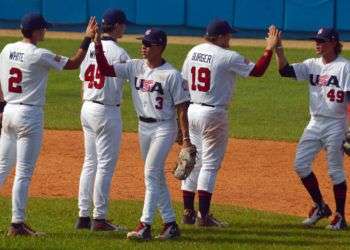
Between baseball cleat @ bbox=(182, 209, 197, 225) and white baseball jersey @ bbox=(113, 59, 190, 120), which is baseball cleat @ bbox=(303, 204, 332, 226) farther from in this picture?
white baseball jersey @ bbox=(113, 59, 190, 120)

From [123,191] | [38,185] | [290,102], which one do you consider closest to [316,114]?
[123,191]

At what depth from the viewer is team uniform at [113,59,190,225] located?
1013 centimetres

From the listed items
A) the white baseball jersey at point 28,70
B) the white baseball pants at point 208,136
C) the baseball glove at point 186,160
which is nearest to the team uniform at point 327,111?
the white baseball pants at point 208,136

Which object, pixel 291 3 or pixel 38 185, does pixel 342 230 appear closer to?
pixel 38 185

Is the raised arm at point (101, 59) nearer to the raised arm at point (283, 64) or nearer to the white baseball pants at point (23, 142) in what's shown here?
the white baseball pants at point (23, 142)

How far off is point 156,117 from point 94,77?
86 centimetres

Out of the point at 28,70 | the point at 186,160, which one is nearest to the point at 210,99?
the point at 186,160

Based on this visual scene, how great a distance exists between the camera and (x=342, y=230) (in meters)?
11.0

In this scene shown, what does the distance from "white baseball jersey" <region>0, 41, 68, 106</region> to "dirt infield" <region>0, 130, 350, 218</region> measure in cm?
279

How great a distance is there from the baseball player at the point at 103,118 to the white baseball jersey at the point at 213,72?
0.82m

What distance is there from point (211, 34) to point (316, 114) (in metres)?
1.26

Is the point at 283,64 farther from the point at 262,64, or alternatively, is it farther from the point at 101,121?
the point at 101,121

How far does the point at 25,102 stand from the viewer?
1021 centimetres

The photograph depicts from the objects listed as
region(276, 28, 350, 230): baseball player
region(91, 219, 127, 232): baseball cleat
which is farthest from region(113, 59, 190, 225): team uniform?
region(276, 28, 350, 230): baseball player
